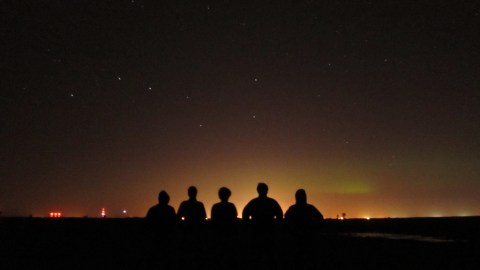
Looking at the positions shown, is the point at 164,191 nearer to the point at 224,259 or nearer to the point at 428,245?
the point at 224,259

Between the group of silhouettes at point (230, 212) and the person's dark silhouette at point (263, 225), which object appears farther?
the person's dark silhouette at point (263, 225)

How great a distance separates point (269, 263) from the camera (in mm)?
8633

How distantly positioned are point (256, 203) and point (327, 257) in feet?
16.2

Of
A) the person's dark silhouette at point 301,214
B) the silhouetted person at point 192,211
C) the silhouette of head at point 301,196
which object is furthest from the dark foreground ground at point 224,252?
the silhouette of head at point 301,196

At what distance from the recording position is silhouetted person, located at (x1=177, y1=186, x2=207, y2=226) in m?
9.37

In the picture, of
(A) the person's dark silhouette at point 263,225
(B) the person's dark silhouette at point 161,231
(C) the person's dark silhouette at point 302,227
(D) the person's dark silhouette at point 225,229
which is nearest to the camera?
(C) the person's dark silhouette at point 302,227

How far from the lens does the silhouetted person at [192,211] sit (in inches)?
369

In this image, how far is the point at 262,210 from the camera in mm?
8711

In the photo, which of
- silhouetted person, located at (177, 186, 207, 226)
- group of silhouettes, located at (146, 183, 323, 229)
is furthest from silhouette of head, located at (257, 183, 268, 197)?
silhouetted person, located at (177, 186, 207, 226)

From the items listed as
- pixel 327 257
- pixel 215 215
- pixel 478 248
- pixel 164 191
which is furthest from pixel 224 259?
pixel 478 248

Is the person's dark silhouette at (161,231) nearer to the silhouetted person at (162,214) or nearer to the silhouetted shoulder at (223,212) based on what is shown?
the silhouetted person at (162,214)

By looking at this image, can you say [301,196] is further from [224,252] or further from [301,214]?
[224,252]

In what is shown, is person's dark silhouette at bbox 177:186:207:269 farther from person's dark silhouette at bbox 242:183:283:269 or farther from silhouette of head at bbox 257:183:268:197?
silhouette of head at bbox 257:183:268:197

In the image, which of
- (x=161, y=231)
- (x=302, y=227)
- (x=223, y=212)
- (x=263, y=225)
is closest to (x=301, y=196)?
(x=302, y=227)
